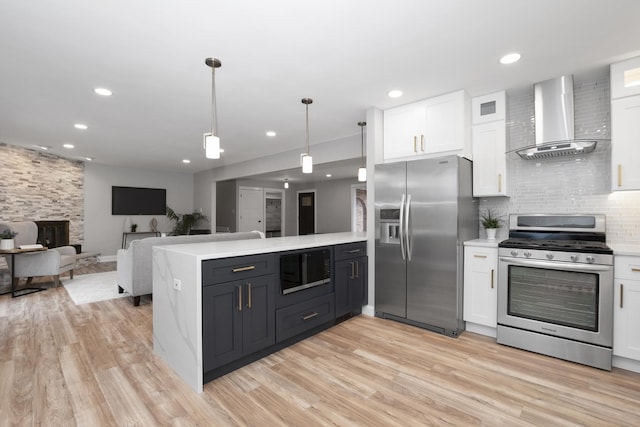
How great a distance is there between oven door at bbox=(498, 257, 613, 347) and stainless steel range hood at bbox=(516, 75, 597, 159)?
1.05 meters

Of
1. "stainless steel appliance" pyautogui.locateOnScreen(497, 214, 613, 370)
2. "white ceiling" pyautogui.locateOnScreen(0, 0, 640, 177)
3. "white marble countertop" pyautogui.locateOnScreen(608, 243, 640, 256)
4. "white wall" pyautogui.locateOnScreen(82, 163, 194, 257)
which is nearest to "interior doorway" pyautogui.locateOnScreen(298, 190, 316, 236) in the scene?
"white wall" pyautogui.locateOnScreen(82, 163, 194, 257)

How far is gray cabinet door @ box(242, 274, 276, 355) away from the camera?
2.34m

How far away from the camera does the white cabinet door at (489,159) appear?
310cm

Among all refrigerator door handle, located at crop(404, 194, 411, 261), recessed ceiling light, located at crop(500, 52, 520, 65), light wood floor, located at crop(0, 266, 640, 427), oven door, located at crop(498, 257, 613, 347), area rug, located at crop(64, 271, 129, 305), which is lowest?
light wood floor, located at crop(0, 266, 640, 427)

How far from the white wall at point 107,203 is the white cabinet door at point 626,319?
9.22 metres

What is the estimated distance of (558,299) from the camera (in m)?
2.56

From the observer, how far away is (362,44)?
229 cm

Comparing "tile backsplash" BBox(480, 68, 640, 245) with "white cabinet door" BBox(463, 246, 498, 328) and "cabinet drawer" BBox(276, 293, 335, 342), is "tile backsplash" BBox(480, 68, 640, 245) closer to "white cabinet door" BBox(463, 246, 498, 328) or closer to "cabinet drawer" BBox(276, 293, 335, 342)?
"white cabinet door" BBox(463, 246, 498, 328)

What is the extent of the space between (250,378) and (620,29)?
3.57 meters

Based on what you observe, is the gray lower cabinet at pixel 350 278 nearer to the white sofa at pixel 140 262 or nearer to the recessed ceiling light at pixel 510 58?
the white sofa at pixel 140 262

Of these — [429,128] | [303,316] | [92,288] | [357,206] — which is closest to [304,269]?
[303,316]

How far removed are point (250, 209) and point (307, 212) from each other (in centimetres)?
191

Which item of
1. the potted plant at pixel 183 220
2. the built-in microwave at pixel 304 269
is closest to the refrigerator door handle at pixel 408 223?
the built-in microwave at pixel 304 269

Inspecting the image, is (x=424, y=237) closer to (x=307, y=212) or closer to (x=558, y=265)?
(x=558, y=265)
